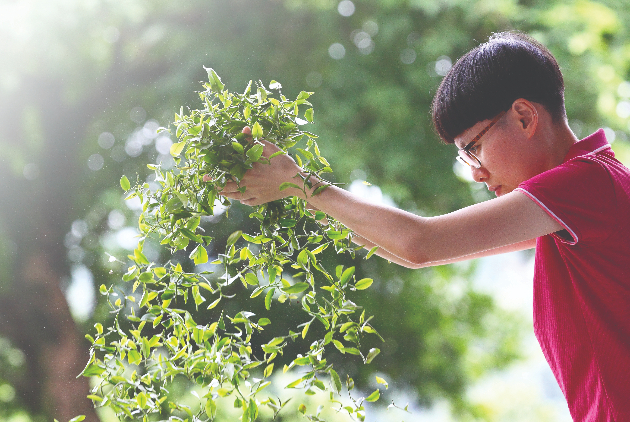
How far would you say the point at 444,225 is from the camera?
62 centimetres

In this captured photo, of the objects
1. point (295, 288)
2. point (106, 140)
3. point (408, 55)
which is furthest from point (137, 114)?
point (295, 288)

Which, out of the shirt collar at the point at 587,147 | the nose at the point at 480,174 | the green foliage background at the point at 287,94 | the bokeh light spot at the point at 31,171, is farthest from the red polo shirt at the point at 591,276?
the bokeh light spot at the point at 31,171

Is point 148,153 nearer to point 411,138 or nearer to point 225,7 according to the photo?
point 225,7

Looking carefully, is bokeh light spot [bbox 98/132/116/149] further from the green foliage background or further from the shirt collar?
the shirt collar

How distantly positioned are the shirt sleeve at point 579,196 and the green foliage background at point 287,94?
155cm

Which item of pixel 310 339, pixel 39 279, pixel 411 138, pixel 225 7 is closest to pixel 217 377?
pixel 310 339

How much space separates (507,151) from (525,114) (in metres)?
0.06

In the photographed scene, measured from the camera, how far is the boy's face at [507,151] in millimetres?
759

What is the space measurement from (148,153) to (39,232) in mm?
612

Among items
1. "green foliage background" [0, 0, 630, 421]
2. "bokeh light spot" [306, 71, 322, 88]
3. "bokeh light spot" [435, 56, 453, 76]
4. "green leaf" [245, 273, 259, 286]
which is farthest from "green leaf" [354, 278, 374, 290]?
"bokeh light spot" [435, 56, 453, 76]

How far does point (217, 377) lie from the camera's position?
2.26ft

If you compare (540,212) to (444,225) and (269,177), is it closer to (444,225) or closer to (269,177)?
(444,225)

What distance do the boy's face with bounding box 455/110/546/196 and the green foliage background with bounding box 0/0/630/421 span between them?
1.41m

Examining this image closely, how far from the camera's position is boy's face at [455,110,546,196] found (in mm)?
759
